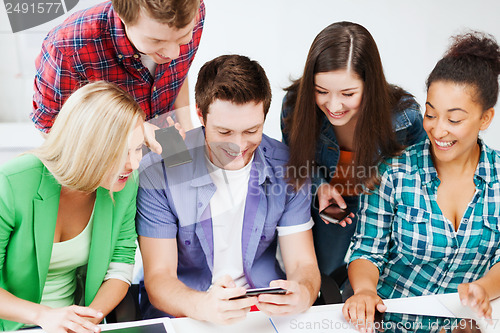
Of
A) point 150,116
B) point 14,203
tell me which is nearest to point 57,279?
point 14,203

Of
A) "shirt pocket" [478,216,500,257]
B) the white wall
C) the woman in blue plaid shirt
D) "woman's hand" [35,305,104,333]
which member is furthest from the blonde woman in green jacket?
the white wall

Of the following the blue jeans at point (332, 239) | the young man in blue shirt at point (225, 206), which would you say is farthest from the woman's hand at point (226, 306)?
the blue jeans at point (332, 239)

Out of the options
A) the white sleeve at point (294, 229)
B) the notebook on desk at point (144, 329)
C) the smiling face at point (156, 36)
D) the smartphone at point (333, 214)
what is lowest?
the notebook on desk at point (144, 329)

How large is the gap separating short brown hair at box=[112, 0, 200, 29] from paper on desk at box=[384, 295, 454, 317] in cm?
102

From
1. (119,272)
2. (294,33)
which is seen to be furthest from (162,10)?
(294,33)

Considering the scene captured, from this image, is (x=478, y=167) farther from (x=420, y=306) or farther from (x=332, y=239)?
(x=332, y=239)

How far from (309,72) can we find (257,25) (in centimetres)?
170

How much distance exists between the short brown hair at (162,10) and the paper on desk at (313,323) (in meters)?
0.88

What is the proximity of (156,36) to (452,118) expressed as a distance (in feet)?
3.08

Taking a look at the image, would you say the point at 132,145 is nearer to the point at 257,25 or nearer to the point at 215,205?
the point at 215,205

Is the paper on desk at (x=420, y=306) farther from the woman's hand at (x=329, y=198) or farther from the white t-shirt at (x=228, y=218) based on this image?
the white t-shirt at (x=228, y=218)

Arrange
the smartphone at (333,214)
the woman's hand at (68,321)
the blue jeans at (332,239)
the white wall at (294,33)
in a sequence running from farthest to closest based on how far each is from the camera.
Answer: the white wall at (294,33), the blue jeans at (332,239), the smartphone at (333,214), the woman's hand at (68,321)

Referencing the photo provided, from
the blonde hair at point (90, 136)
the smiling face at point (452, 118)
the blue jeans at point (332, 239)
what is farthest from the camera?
the blue jeans at point (332, 239)

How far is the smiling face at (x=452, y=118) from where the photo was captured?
162cm
